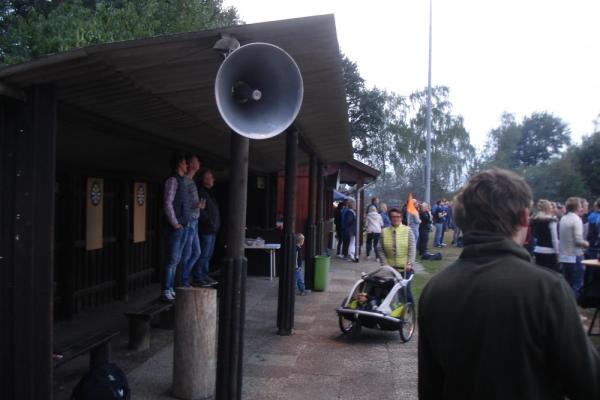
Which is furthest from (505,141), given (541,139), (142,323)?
(142,323)

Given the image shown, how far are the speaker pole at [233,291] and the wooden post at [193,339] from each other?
716mm

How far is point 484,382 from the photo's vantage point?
1932 millimetres

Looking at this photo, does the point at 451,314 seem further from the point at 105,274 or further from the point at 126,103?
the point at 105,274

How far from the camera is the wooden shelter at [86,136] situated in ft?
12.1

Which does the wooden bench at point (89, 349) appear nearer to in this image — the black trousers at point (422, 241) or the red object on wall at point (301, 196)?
the red object on wall at point (301, 196)

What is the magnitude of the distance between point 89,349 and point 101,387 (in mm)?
425

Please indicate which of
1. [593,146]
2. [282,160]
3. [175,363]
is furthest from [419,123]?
[175,363]

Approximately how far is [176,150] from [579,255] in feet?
21.6

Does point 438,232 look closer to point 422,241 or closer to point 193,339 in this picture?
point 422,241

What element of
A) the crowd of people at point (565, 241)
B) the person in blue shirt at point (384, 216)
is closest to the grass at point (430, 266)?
the person in blue shirt at point (384, 216)

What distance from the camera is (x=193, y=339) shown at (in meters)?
5.25

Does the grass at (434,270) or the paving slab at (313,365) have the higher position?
the grass at (434,270)

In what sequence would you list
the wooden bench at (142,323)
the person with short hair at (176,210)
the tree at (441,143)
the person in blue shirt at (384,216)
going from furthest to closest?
the tree at (441,143) → the person in blue shirt at (384,216) → the person with short hair at (176,210) → the wooden bench at (142,323)

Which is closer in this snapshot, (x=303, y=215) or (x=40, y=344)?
(x=40, y=344)
